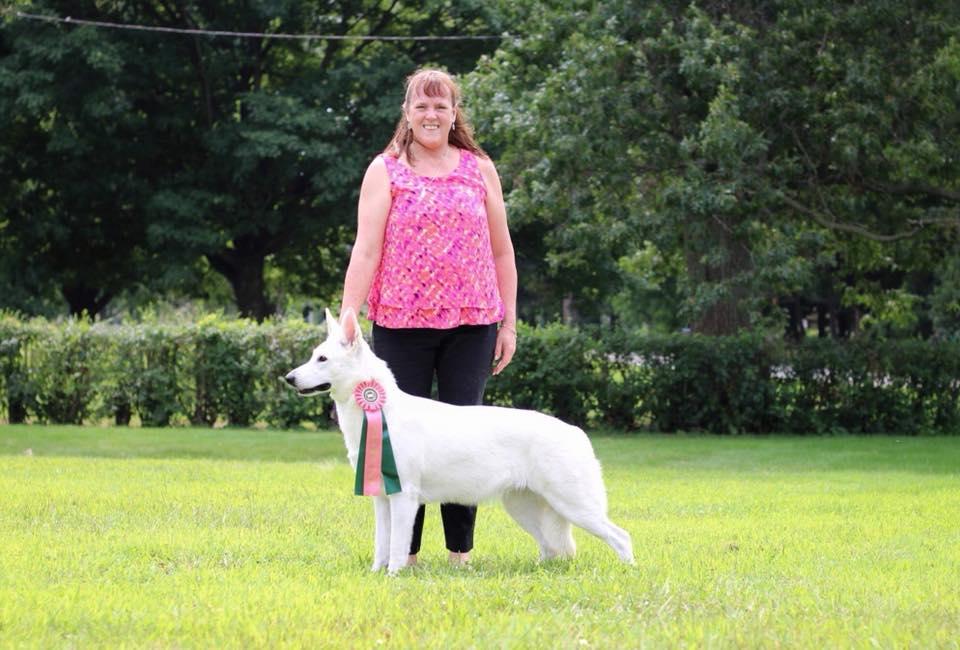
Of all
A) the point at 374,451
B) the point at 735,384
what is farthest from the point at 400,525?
the point at 735,384

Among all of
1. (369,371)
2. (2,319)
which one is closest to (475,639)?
(369,371)

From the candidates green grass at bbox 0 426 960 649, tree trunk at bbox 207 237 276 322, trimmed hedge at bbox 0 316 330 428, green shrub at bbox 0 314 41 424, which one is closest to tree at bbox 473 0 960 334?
trimmed hedge at bbox 0 316 330 428

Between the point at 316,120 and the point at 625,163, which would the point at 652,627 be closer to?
the point at 625,163

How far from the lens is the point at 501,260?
7.41 m

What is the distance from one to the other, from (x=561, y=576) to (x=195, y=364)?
49.7ft

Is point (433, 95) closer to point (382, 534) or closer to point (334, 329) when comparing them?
point (334, 329)

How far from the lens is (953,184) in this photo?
19766 millimetres

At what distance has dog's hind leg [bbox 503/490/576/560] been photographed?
7.05 metres

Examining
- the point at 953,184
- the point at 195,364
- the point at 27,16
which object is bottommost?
the point at 195,364

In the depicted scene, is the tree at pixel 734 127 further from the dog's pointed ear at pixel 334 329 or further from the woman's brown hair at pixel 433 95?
the dog's pointed ear at pixel 334 329

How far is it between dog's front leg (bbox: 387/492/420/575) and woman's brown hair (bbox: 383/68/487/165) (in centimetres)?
181

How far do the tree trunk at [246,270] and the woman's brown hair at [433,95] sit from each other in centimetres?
A: 2856

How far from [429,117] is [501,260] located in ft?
3.12

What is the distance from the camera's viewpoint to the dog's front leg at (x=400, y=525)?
6.59m
